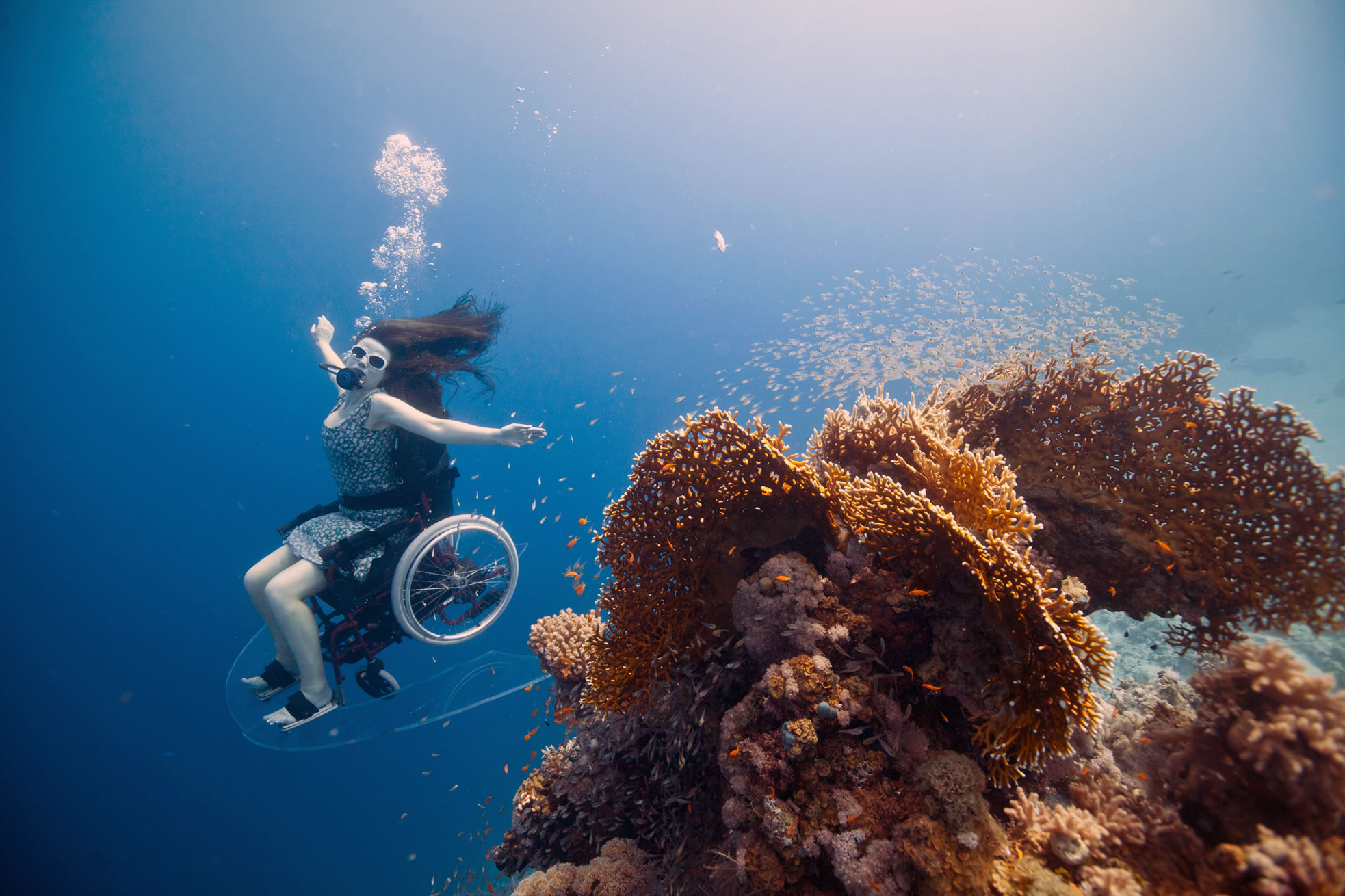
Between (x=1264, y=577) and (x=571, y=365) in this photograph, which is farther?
(x=571, y=365)

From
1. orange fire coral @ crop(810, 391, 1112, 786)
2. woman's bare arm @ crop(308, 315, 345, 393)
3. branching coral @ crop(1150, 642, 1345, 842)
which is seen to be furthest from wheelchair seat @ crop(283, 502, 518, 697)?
branching coral @ crop(1150, 642, 1345, 842)

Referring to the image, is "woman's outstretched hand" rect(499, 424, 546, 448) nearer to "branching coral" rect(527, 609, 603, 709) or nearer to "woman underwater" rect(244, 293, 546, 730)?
"woman underwater" rect(244, 293, 546, 730)

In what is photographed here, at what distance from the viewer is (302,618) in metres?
4.55

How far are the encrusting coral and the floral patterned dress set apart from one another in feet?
10.2

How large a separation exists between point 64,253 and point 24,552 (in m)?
17.5

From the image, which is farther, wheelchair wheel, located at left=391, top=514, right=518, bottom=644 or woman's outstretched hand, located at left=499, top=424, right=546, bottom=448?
wheelchair wheel, located at left=391, top=514, right=518, bottom=644

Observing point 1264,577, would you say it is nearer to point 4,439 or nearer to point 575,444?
point 575,444

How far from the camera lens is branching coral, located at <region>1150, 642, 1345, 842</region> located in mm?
1503

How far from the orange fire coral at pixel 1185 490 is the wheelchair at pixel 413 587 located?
17.8 feet

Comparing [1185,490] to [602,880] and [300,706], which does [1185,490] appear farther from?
[300,706]

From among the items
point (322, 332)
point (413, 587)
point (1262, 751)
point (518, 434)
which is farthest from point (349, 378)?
point (1262, 751)

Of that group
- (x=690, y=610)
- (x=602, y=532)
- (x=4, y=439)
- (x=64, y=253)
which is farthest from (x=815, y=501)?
(x=4, y=439)

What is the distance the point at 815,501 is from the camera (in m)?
3.26

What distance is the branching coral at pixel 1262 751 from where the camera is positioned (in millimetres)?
1503
